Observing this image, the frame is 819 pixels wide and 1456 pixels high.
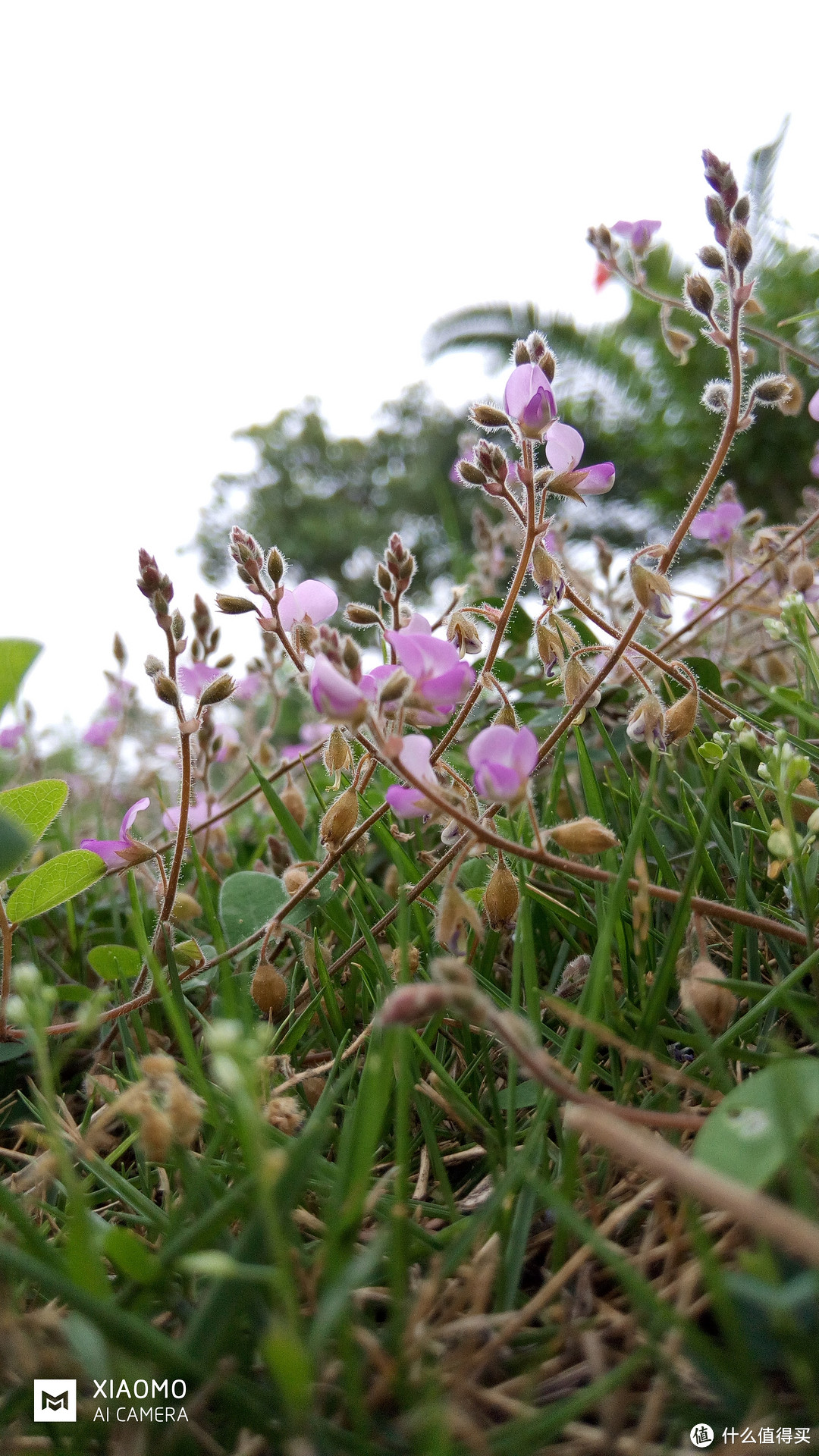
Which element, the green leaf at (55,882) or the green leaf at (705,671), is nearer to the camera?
the green leaf at (55,882)

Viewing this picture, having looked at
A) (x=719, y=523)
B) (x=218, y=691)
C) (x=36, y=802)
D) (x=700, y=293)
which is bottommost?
(x=36, y=802)

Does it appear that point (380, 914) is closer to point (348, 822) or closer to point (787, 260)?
point (348, 822)

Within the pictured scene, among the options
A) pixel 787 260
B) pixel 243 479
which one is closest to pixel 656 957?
pixel 787 260

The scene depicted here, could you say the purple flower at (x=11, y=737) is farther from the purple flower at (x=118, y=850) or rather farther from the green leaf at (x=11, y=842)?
the green leaf at (x=11, y=842)

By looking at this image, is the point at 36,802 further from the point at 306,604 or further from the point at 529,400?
the point at 529,400

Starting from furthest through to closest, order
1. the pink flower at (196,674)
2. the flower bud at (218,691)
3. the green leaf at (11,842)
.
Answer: the pink flower at (196,674) < the flower bud at (218,691) < the green leaf at (11,842)

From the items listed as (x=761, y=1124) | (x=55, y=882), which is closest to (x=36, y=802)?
(x=55, y=882)

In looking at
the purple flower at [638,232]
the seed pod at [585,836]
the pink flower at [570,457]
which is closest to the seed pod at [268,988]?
the seed pod at [585,836]
